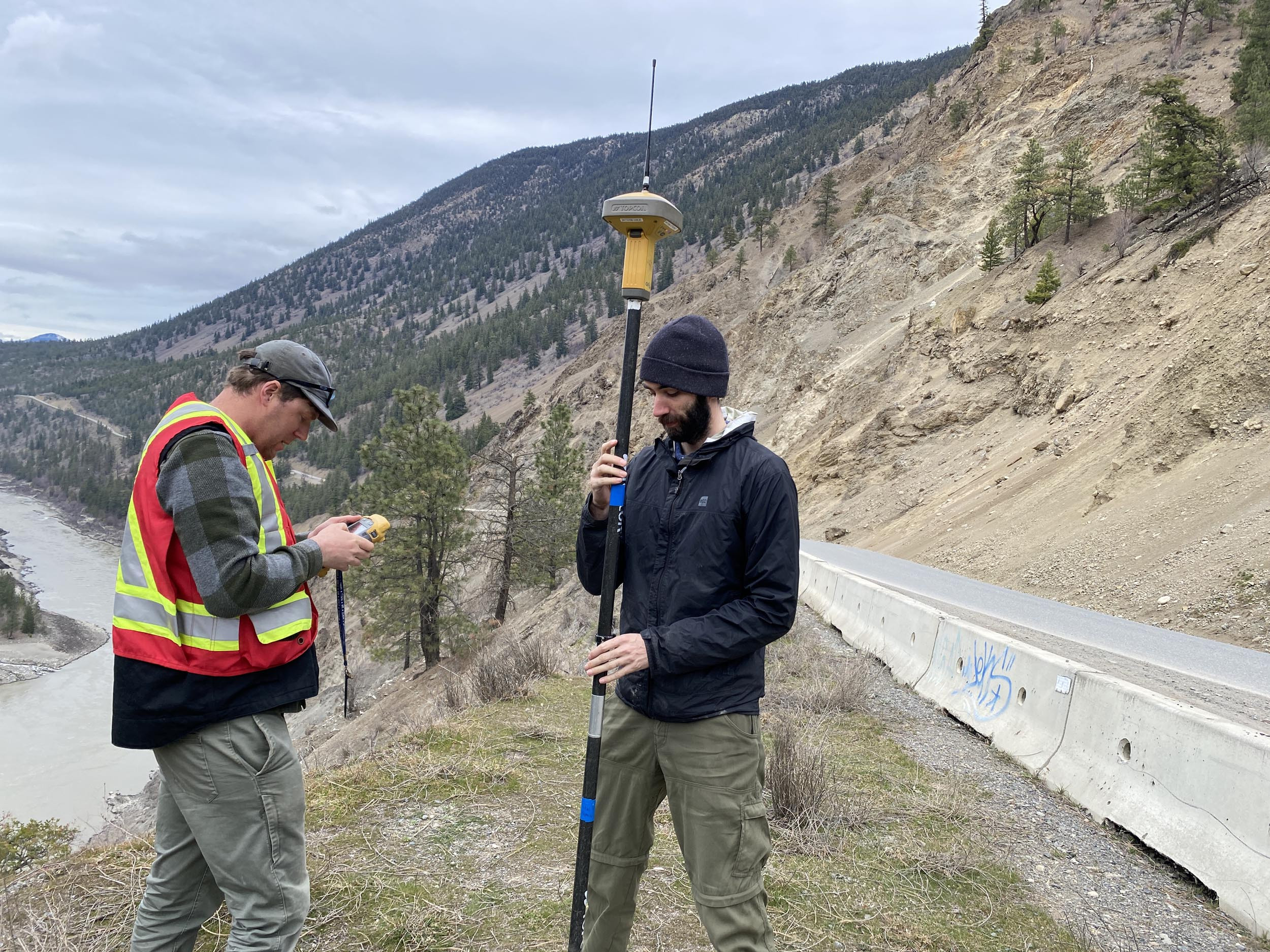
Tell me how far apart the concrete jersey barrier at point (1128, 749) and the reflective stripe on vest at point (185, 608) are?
3.61 meters

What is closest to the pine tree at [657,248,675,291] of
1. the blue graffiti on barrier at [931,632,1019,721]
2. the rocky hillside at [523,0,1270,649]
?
the rocky hillside at [523,0,1270,649]

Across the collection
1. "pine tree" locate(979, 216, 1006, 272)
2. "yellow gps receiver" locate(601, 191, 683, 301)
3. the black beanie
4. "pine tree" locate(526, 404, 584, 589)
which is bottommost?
"pine tree" locate(526, 404, 584, 589)

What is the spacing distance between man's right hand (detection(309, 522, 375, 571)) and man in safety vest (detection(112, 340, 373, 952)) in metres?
0.01

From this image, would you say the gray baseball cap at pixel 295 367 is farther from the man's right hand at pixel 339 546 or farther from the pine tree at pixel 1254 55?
the pine tree at pixel 1254 55

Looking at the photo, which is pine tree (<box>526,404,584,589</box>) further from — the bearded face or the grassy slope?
the bearded face

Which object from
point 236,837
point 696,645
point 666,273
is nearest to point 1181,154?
point 696,645

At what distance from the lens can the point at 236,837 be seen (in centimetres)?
204

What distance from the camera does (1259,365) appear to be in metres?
14.1

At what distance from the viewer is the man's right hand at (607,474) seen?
241 centimetres

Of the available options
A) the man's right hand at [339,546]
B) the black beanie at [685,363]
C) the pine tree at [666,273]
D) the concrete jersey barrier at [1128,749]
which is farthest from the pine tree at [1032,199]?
the pine tree at [666,273]

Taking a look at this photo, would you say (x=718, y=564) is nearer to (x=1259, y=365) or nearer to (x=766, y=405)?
(x=1259, y=365)

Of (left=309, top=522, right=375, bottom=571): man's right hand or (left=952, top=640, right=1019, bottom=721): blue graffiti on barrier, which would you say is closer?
(left=309, top=522, right=375, bottom=571): man's right hand

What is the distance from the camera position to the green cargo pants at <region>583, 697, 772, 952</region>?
222 cm

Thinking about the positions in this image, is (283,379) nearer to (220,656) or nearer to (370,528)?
(370,528)
